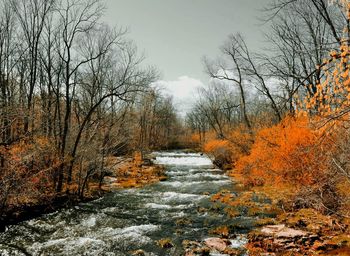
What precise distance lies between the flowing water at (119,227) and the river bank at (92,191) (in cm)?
48

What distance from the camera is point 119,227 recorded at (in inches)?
435

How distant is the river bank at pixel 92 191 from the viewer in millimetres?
11445

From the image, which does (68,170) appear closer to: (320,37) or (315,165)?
(315,165)

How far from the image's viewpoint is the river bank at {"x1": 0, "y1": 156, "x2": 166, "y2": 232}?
1145cm

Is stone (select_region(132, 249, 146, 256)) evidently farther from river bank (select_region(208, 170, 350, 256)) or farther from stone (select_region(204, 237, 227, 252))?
river bank (select_region(208, 170, 350, 256))

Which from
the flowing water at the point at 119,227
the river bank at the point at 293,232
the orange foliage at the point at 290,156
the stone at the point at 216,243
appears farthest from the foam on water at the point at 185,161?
the stone at the point at 216,243

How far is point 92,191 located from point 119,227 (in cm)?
630

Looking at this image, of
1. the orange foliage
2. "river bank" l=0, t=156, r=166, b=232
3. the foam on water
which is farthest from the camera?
the foam on water

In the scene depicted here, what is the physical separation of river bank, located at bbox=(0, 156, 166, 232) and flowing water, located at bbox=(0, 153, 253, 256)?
18.8 inches

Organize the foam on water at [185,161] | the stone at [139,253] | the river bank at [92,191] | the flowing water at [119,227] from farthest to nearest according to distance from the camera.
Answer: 1. the foam on water at [185,161]
2. the river bank at [92,191]
3. the flowing water at [119,227]
4. the stone at [139,253]

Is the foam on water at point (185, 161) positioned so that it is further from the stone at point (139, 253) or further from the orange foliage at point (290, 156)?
the stone at point (139, 253)

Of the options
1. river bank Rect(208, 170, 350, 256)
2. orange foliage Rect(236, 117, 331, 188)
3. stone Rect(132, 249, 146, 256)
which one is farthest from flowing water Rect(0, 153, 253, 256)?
orange foliage Rect(236, 117, 331, 188)

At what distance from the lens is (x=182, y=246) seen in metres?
8.97

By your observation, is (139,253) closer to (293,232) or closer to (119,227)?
(119,227)
